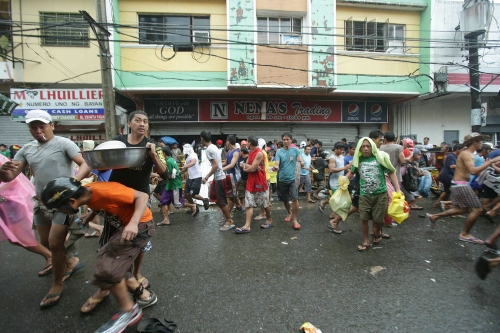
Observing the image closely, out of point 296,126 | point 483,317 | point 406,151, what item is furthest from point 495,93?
point 483,317

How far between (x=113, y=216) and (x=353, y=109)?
13622 mm

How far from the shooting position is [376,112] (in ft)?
47.3

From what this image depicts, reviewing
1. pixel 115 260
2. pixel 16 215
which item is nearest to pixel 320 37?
pixel 16 215

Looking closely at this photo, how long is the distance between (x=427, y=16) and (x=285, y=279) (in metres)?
14.7

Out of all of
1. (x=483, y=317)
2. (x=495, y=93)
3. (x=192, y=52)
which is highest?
(x=192, y=52)

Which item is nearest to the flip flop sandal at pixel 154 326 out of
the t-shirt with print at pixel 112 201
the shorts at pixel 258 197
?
the t-shirt with print at pixel 112 201

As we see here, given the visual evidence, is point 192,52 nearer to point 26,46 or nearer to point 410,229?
point 26,46

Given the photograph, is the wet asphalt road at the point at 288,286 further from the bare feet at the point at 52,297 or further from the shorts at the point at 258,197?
the shorts at the point at 258,197

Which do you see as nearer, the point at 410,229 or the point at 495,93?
the point at 410,229

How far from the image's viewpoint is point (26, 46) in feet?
38.8

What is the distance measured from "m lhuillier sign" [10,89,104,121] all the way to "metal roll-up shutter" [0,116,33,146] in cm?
229

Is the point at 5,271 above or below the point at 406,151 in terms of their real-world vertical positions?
below

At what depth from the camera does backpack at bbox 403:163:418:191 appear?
6504mm

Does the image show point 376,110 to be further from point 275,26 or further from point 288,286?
point 288,286
